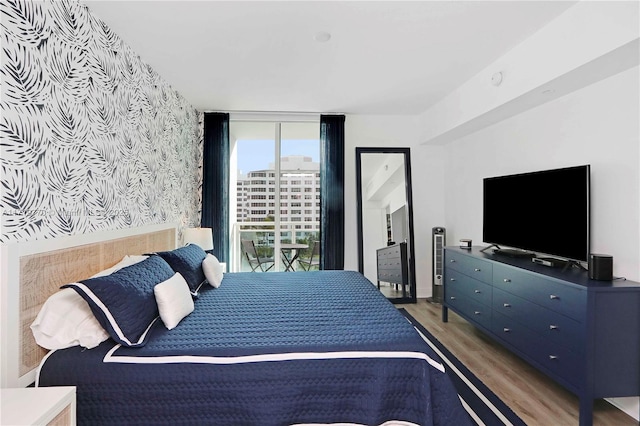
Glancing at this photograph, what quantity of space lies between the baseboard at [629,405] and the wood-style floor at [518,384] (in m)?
0.03

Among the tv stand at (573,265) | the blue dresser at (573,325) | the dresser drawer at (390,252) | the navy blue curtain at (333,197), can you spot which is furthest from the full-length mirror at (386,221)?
the tv stand at (573,265)

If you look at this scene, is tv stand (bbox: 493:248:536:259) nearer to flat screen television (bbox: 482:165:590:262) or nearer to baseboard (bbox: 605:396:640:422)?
flat screen television (bbox: 482:165:590:262)

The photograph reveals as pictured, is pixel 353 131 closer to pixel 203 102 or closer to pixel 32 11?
pixel 203 102

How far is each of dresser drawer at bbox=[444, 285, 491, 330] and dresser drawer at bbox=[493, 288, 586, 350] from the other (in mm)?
177

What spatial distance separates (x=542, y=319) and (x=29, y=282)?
10.1 ft

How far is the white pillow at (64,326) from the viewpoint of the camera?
1.59m

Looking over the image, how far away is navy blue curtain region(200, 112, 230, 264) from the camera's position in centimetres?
438

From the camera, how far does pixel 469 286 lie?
327 cm

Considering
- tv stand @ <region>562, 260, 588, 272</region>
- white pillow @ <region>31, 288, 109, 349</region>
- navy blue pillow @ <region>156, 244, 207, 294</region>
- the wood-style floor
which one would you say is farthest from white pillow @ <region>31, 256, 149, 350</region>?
tv stand @ <region>562, 260, 588, 272</region>

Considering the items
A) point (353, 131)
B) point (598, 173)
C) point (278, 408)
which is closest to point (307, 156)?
point (353, 131)

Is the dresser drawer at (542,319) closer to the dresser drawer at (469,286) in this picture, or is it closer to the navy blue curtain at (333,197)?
the dresser drawer at (469,286)

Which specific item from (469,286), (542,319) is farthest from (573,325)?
(469,286)

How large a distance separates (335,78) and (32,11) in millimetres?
2305

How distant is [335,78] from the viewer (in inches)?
129
